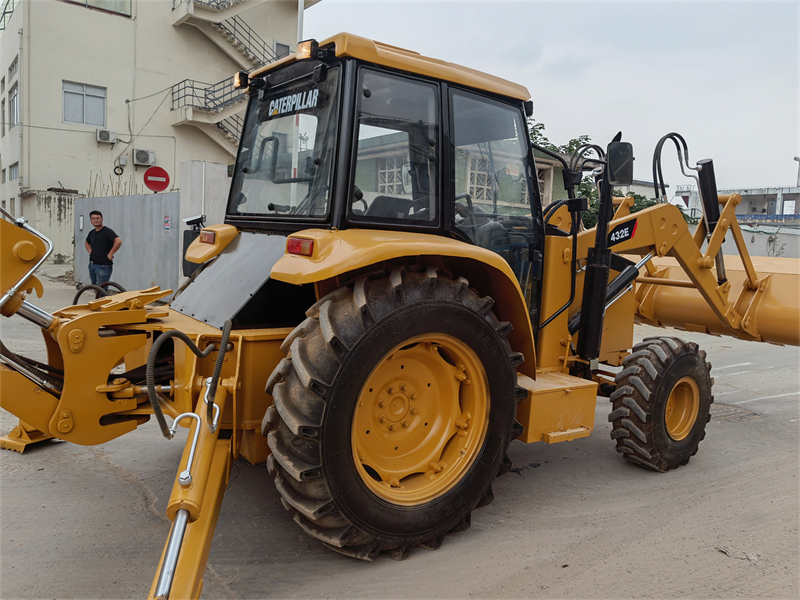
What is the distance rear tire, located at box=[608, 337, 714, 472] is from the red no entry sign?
9400 mm

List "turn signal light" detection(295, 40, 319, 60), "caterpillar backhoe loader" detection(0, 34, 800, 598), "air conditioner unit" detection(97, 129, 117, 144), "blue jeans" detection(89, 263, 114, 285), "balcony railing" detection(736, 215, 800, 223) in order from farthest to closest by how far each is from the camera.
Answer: "balcony railing" detection(736, 215, 800, 223)
"air conditioner unit" detection(97, 129, 117, 144)
"blue jeans" detection(89, 263, 114, 285)
"turn signal light" detection(295, 40, 319, 60)
"caterpillar backhoe loader" detection(0, 34, 800, 598)

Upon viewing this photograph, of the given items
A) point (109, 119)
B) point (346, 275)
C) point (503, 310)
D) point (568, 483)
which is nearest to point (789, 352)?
point (568, 483)

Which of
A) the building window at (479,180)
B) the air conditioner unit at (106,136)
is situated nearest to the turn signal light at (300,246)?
the building window at (479,180)

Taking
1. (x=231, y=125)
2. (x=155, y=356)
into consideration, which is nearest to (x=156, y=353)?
(x=155, y=356)

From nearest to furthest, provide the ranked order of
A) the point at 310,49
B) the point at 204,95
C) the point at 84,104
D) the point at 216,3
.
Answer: the point at 310,49, the point at 84,104, the point at 216,3, the point at 204,95

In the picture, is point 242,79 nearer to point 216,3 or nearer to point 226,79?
A: point 226,79

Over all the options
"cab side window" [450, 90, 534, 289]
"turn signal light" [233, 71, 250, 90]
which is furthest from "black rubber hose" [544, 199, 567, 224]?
"turn signal light" [233, 71, 250, 90]

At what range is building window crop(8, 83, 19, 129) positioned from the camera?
71.6ft

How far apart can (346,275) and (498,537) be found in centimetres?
166

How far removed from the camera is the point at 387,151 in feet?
11.2

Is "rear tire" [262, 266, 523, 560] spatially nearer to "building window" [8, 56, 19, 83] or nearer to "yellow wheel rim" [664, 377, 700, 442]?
"yellow wheel rim" [664, 377, 700, 442]

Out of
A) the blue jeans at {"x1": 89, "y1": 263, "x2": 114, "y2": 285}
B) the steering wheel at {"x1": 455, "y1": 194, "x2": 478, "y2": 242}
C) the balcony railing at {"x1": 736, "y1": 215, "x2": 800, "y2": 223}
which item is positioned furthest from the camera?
the balcony railing at {"x1": 736, "y1": 215, "x2": 800, "y2": 223}

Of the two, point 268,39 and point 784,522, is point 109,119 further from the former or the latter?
point 784,522

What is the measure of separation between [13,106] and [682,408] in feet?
82.4
